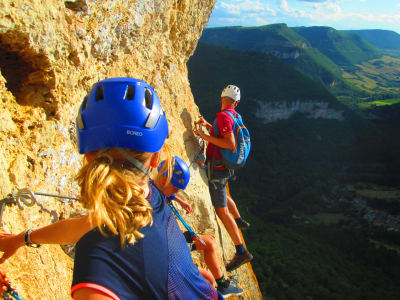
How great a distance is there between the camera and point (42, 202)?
8.66ft

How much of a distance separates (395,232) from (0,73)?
188 feet

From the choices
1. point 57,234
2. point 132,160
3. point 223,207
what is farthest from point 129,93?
point 223,207

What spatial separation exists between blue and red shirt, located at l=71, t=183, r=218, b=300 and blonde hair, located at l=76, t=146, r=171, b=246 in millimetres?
57

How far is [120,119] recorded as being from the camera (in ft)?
5.15

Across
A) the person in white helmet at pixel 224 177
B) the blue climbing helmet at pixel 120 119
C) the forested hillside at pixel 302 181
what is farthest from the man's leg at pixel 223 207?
the forested hillside at pixel 302 181

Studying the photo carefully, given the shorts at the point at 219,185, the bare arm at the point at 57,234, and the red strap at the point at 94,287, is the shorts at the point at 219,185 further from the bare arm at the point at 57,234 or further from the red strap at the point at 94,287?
the red strap at the point at 94,287

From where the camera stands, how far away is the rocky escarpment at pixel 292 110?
97.2 meters

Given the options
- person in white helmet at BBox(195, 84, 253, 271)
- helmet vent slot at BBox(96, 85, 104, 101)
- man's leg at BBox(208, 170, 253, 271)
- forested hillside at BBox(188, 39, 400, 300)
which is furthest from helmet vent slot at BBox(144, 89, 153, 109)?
forested hillside at BBox(188, 39, 400, 300)

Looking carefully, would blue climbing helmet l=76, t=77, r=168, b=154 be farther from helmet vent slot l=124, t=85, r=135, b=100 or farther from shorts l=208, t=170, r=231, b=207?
shorts l=208, t=170, r=231, b=207

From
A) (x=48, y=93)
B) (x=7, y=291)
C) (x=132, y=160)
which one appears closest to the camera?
(x=132, y=160)

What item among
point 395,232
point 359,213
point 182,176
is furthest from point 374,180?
point 182,176

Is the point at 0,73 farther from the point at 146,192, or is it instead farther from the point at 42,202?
the point at 146,192

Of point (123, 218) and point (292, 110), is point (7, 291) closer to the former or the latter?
point (123, 218)

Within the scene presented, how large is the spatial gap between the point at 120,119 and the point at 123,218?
1.87ft
